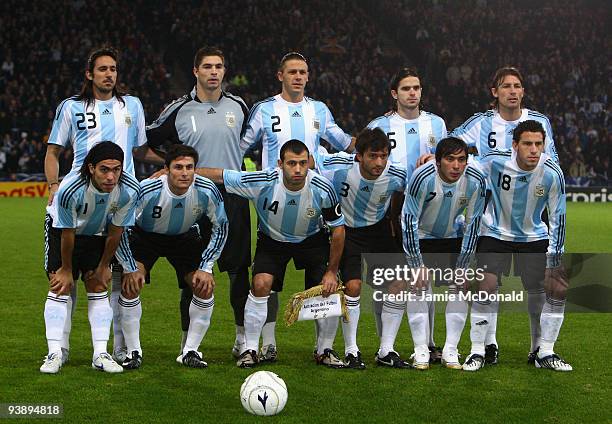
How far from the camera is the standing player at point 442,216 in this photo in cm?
639

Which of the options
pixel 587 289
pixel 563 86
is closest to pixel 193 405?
pixel 587 289

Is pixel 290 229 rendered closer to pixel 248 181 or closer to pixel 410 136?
pixel 248 181

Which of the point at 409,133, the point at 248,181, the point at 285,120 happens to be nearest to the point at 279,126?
the point at 285,120

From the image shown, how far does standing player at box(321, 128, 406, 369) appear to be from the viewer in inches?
253

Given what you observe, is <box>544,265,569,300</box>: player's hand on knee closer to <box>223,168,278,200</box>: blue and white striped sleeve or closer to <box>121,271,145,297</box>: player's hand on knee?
<box>223,168,278,200</box>: blue and white striped sleeve

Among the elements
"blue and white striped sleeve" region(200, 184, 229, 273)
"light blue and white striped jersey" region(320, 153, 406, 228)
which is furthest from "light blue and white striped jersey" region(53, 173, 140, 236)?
"light blue and white striped jersey" region(320, 153, 406, 228)

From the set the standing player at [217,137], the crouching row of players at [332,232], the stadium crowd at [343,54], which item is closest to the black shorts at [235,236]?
the standing player at [217,137]

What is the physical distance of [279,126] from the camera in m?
6.95

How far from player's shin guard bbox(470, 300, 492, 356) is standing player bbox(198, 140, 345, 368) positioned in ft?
3.02

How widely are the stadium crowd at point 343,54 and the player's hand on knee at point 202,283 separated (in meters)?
18.3

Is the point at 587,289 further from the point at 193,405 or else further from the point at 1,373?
the point at 1,373

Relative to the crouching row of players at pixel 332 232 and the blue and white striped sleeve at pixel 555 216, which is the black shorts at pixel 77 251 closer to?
the crouching row of players at pixel 332 232

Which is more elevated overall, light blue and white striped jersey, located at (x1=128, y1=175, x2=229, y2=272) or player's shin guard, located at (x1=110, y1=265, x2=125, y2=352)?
light blue and white striped jersey, located at (x1=128, y1=175, x2=229, y2=272)

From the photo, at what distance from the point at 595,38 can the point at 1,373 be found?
28.5 m
